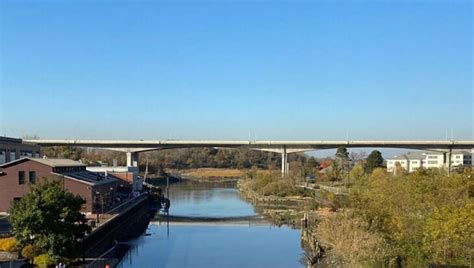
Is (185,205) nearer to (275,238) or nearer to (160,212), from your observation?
(160,212)

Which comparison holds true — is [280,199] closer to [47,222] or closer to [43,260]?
[47,222]

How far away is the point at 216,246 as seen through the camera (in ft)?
70.1

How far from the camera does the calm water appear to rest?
18.0 meters

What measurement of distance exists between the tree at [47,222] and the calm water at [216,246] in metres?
3.47

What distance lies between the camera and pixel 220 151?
8619 cm

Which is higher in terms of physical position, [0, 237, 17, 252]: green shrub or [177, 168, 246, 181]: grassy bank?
[0, 237, 17, 252]: green shrub

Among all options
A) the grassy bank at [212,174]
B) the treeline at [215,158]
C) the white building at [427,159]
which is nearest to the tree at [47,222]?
the grassy bank at [212,174]

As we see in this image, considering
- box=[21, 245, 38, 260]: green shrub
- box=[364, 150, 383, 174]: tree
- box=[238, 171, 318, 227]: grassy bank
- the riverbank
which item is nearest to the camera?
box=[21, 245, 38, 260]: green shrub

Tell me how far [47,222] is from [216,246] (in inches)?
342

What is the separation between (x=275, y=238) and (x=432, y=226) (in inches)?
466

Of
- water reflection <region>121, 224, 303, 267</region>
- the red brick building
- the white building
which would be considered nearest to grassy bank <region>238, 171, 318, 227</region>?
water reflection <region>121, 224, 303, 267</region>

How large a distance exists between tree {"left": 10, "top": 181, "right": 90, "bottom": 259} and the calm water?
11.4 feet

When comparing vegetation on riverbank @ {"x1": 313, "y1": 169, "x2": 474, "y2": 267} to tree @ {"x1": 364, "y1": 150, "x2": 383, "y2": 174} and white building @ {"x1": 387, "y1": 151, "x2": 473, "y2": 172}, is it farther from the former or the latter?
white building @ {"x1": 387, "y1": 151, "x2": 473, "y2": 172}

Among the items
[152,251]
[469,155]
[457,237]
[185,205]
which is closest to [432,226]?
[457,237]
